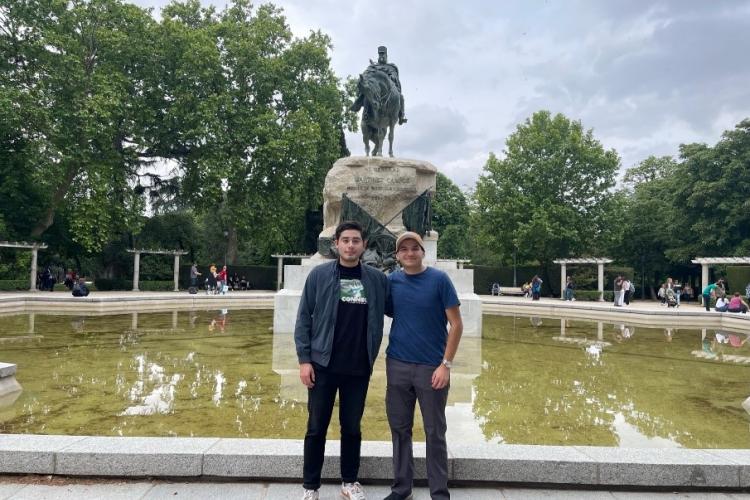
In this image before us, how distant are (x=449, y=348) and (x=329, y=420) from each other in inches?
33.6

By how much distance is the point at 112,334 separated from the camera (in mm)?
10914

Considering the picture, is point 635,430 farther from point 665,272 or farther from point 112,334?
point 665,272

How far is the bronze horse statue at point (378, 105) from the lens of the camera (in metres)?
14.4

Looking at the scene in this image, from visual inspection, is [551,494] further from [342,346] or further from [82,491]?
[82,491]

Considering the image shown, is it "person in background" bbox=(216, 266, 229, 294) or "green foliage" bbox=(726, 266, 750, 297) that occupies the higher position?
"green foliage" bbox=(726, 266, 750, 297)

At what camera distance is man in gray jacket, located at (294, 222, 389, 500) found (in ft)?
10.5

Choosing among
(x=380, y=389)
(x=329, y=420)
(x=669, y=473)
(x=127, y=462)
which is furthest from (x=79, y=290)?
(x=669, y=473)

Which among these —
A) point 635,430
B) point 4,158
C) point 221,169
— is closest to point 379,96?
point 635,430

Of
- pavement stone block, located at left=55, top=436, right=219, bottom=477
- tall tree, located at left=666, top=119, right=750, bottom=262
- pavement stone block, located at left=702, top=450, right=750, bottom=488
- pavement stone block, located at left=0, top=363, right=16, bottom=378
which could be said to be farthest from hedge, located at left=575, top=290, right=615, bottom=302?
pavement stone block, located at left=55, top=436, right=219, bottom=477

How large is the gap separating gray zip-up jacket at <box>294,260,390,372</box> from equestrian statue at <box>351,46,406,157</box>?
11.7 m

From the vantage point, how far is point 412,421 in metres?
3.22

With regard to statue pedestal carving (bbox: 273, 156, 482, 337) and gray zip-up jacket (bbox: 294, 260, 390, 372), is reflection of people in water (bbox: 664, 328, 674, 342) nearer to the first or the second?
statue pedestal carving (bbox: 273, 156, 482, 337)

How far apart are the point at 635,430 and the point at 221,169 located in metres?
24.3

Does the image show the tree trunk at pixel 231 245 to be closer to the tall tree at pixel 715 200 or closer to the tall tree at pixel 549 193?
the tall tree at pixel 549 193
